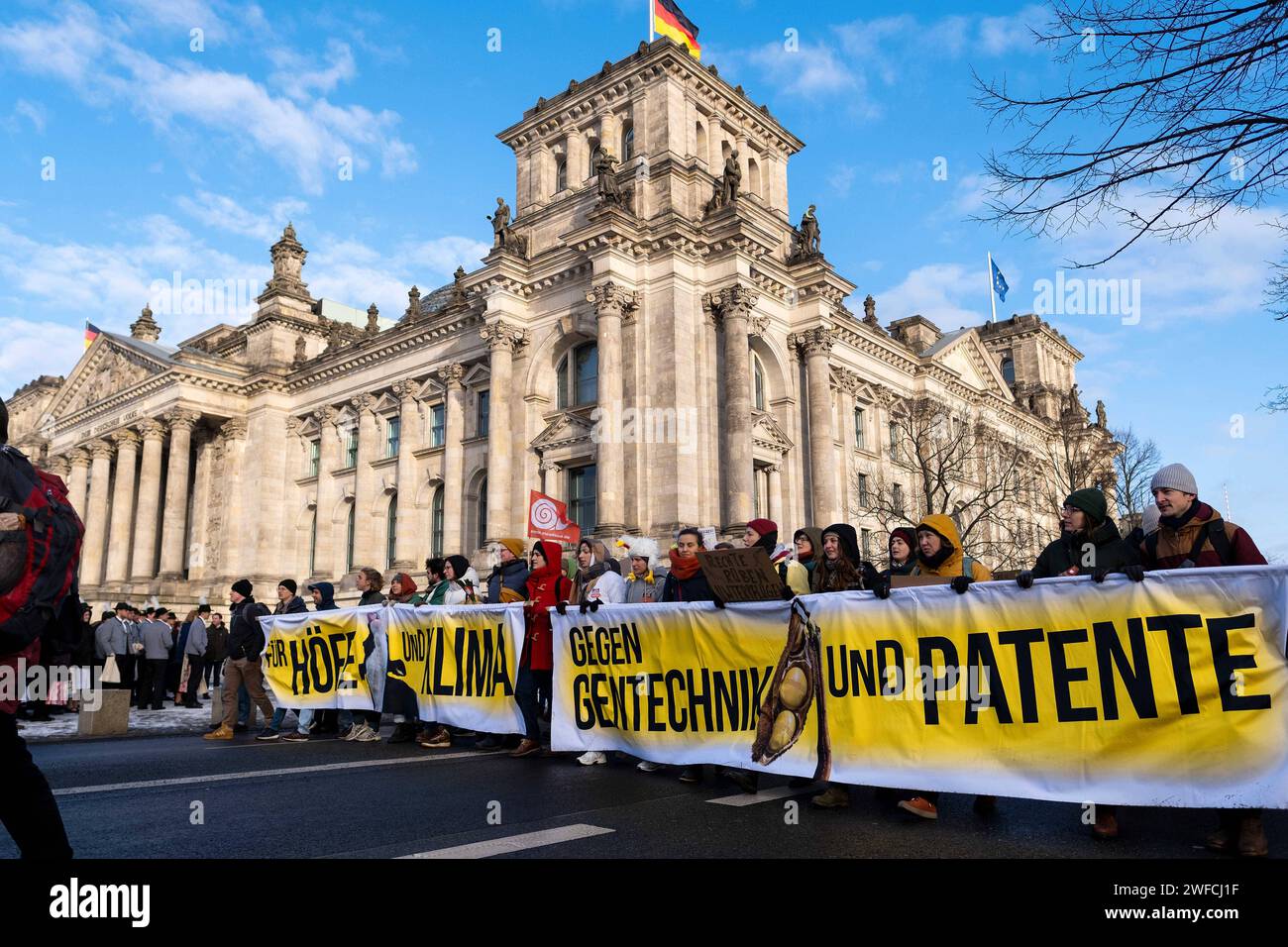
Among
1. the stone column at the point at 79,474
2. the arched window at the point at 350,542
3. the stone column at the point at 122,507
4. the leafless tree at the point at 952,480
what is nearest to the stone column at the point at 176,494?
the stone column at the point at 122,507

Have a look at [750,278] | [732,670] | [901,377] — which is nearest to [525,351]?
[750,278]

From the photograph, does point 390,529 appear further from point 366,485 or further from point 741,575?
point 741,575

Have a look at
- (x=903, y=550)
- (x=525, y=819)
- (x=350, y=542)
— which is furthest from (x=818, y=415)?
(x=525, y=819)

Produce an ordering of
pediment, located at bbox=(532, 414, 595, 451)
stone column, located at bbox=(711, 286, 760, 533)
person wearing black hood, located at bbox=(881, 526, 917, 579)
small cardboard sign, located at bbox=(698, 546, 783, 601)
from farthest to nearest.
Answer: pediment, located at bbox=(532, 414, 595, 451)
stone column, located at bbox=(711, 286, 760, 533)
small cardboard sign, located at bbox=(698, 546, 783, 601)
person wearing black hood, located at bbox=(881, 526, 917, 579)

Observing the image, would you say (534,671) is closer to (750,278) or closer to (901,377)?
(750,278)

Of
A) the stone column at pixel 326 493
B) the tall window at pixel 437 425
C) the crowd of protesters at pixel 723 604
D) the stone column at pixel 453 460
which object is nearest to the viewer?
the crowd of protesters at pixel 723 604

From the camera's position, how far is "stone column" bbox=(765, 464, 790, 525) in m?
31.2

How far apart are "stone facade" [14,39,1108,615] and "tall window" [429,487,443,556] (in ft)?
0.33

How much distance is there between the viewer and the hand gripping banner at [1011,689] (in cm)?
518

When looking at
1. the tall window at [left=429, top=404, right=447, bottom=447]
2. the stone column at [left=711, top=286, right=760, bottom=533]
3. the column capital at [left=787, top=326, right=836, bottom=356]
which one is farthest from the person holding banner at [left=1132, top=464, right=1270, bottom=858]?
the tall window at [left=429, top=404, right=447, bottom=447]

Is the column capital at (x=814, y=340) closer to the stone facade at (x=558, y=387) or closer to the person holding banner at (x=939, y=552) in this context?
the stone facade at (x=558, y=387)

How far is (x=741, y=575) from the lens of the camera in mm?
7891

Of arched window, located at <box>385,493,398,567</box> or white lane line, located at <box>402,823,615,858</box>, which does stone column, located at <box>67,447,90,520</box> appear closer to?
arched window, located at <box>385,493,398,567</box>

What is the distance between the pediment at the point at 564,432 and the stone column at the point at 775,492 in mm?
6652
